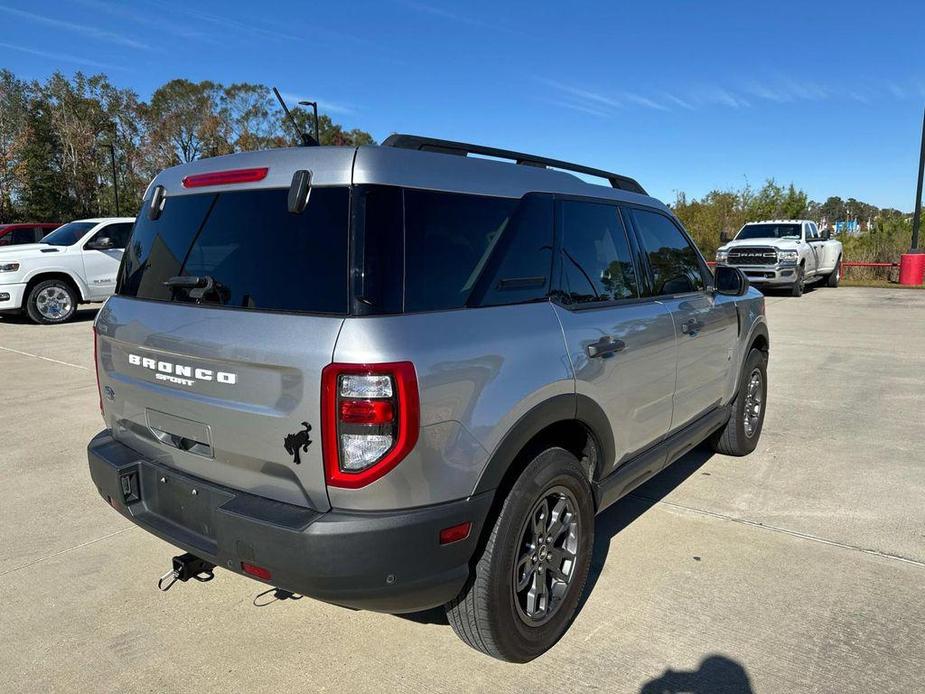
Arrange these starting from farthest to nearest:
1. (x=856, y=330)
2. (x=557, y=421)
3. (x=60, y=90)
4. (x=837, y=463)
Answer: (x=60, y=90) → (x=856, y=330) → (x=837, y=463) → (x=557, y=421)

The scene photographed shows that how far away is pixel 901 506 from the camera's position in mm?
4164

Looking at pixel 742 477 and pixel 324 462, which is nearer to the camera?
pixel 324 462

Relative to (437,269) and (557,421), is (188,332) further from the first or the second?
(557,421)

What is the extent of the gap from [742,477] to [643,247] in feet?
6.80

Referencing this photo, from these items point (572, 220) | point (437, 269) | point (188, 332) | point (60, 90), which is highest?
point (60, 90)

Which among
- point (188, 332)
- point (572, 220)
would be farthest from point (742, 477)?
point (188, 332)

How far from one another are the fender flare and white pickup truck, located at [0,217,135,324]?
36.8 feet

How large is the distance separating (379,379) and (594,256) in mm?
1550

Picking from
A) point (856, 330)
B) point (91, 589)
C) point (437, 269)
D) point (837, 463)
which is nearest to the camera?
point (437, 269)

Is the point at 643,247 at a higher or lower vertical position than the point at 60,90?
lower

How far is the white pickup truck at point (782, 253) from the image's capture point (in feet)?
56.8

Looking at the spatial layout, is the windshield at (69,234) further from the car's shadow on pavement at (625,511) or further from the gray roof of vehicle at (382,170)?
the car's shadow on pavement at (625,511)

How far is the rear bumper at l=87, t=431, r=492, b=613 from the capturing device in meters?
2.08

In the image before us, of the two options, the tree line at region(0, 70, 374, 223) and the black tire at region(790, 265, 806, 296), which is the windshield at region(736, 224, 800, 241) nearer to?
the black tire at region(790, 265, 806, 296)
